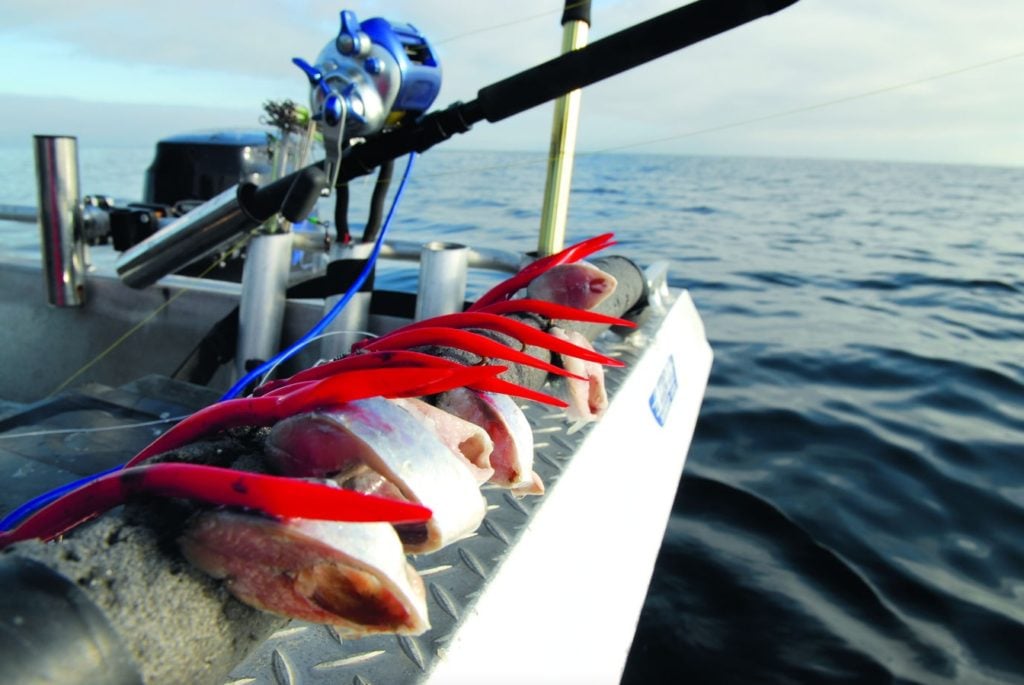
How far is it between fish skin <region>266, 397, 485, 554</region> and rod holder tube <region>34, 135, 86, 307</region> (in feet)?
8.86

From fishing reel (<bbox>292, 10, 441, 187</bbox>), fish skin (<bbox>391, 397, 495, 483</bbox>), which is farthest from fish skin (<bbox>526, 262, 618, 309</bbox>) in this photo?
fishing reel (<bbox>292, 10, 441, 187</bbox>)

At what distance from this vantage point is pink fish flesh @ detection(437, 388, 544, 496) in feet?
3.14

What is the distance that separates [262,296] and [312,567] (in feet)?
6.81

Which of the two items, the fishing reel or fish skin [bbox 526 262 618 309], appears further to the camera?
the fishing reel

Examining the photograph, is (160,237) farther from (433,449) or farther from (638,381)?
(433,449)

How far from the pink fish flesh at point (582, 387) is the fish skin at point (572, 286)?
81 millimetres

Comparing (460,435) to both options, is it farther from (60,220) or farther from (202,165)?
(202,165)

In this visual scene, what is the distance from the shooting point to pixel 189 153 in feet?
16.0

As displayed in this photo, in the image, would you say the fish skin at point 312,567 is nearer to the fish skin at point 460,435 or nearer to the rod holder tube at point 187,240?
the fish skin at point 460,435

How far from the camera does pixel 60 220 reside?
2822 millimetres

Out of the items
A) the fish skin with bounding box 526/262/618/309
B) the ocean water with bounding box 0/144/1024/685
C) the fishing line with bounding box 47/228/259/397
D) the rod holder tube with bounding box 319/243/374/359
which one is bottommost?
the ocean water with bounding box 0/144/1024/685

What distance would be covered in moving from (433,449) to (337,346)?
1.77m

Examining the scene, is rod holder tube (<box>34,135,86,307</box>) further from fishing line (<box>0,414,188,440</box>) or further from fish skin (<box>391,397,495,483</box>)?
fish skin (<box>391,397,495,483</box>)

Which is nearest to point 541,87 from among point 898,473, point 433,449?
point 433,449
